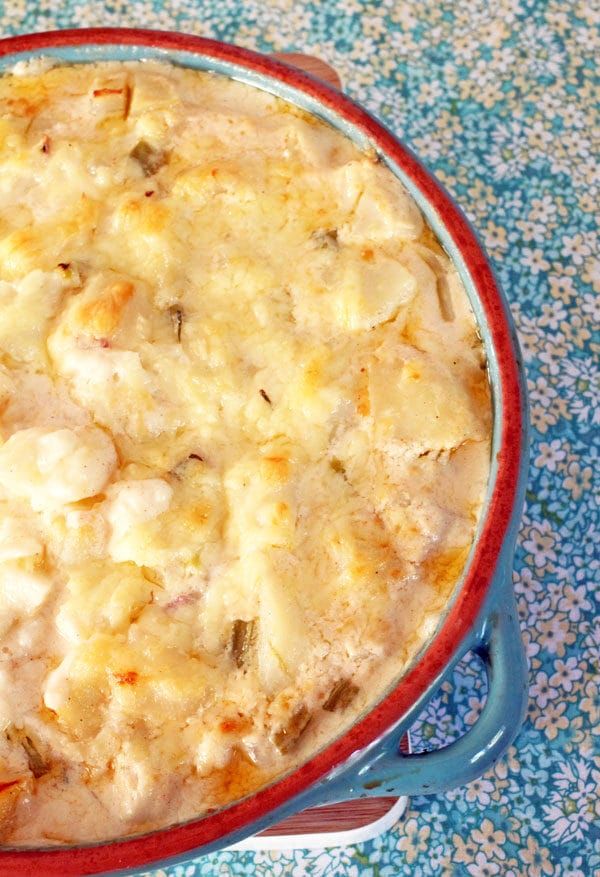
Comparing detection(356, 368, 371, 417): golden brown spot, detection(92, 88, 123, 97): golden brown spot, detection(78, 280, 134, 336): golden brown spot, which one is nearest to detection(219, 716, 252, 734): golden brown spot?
detection(356, 368, 371, 417): golden brown spot

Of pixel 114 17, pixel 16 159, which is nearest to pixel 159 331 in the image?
pixel 16 159

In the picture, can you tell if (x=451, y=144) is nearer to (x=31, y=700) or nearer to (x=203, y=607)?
(x=203, y=607)

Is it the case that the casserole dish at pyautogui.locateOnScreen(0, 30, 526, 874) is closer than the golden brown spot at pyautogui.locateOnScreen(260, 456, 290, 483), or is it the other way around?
the casserole dish at pyautogui.locateOnScreen(0, 30, 526, 874)

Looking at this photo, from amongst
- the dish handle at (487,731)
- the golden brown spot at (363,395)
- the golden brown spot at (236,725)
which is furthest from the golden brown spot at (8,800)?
the golden brown spot at (363,395)

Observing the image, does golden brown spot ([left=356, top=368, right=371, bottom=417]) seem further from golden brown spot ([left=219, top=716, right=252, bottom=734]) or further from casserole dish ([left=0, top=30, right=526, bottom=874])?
golden brown spot ([left=219, top=716, right=252, bottom=734])

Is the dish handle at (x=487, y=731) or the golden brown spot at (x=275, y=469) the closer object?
the dish handle at (x=487, y=731)

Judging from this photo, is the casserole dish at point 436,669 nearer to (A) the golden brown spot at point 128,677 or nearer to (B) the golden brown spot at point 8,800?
(B) the golden brown spot at point 8,800
